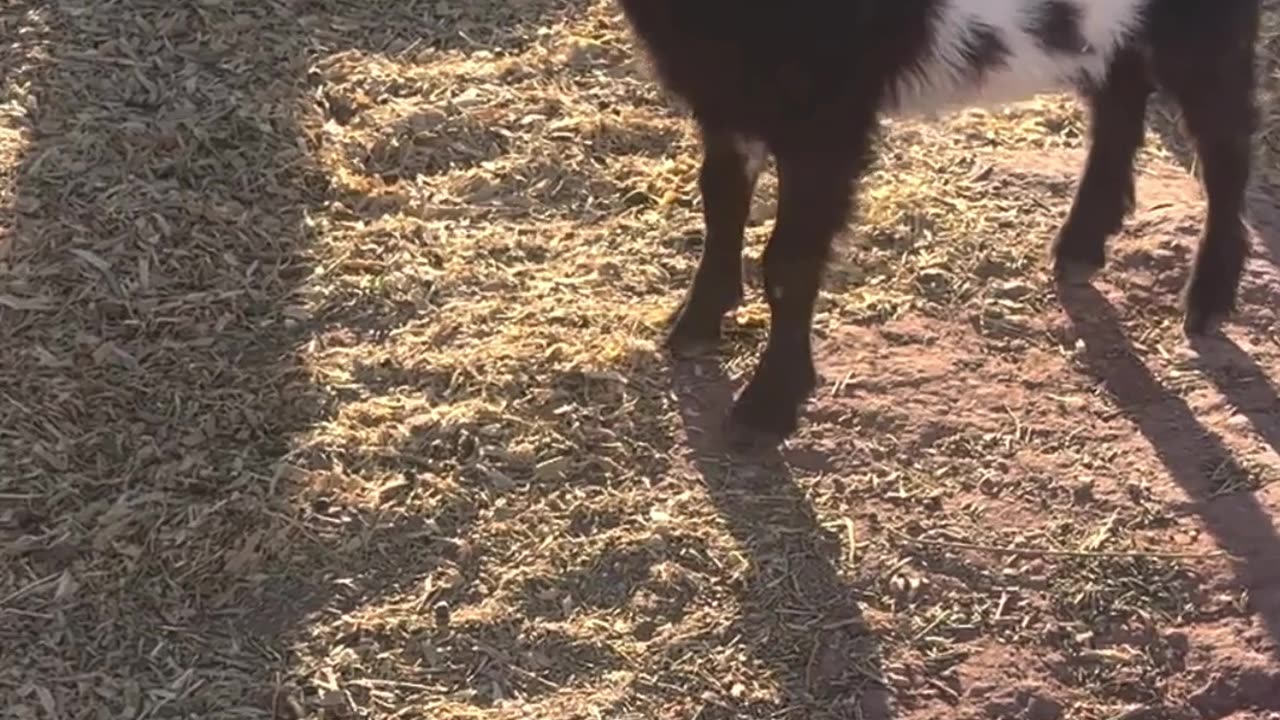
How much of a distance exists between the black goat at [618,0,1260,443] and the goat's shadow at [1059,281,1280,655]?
0.61ft

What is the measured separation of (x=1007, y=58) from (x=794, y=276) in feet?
2.26

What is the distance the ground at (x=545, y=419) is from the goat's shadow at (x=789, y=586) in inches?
0.4

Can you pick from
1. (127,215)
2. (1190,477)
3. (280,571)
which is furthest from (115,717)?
(1190,477)

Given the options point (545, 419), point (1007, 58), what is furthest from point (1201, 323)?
point (545, 419)

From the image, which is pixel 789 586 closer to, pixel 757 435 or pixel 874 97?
pixel 757 435

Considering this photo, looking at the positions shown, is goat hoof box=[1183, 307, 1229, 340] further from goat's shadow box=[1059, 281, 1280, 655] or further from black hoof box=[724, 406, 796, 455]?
black hoof box=[724, 406, 796, 455]

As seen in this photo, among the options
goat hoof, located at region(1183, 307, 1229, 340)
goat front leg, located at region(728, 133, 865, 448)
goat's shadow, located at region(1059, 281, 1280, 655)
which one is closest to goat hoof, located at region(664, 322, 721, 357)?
goat front leg, located at region(728, 133, 865, 448)

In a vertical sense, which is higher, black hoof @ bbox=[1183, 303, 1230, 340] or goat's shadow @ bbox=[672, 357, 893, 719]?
black hoof @ bbox=[1183, 303, 1230, 340]

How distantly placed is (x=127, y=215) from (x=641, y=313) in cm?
137

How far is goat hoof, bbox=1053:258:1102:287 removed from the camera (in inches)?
177

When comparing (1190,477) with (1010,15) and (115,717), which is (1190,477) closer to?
(1010,15)

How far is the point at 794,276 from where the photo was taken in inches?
151

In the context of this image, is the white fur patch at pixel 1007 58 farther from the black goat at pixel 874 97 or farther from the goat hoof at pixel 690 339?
the goat hoof at pixel 690 339

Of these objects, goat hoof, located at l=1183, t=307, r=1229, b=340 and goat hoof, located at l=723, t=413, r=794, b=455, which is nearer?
goat hoof, located at l=723, t=413, r=794, b=455
